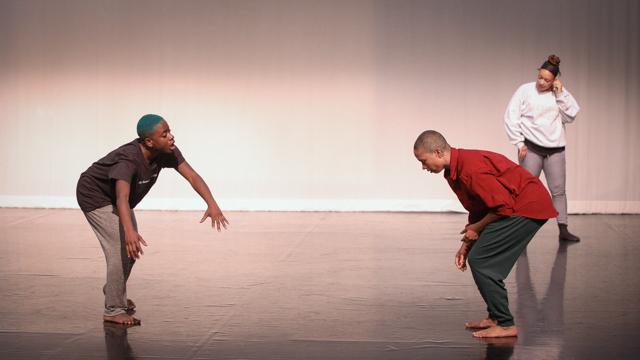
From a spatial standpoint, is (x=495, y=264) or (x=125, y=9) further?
(x=125, y=9)

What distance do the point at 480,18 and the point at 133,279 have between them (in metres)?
4.72

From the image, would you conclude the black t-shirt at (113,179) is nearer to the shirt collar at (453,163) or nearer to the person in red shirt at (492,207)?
the person in red shirt at (492,207)

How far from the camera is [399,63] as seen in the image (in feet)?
23.9

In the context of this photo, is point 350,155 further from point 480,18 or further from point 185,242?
point 185,242

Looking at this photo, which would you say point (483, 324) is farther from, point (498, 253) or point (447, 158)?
point (447, 158)

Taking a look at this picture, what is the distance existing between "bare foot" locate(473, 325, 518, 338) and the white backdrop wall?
14.1 feet

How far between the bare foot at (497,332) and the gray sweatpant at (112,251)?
66.9 inches

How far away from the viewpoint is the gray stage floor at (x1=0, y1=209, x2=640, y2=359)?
294 cm

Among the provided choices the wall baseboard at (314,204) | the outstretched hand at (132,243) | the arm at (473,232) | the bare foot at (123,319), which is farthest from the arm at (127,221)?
the wall baseboard at (314,204)

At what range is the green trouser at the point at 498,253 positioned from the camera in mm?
2955

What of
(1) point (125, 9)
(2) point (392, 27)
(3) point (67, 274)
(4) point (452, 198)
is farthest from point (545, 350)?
(1) point (125, 9)

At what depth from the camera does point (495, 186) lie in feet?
9.25

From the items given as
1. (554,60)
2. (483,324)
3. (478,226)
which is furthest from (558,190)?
(478,226)

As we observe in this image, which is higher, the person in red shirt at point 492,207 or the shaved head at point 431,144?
the shaved head at point 431,144
